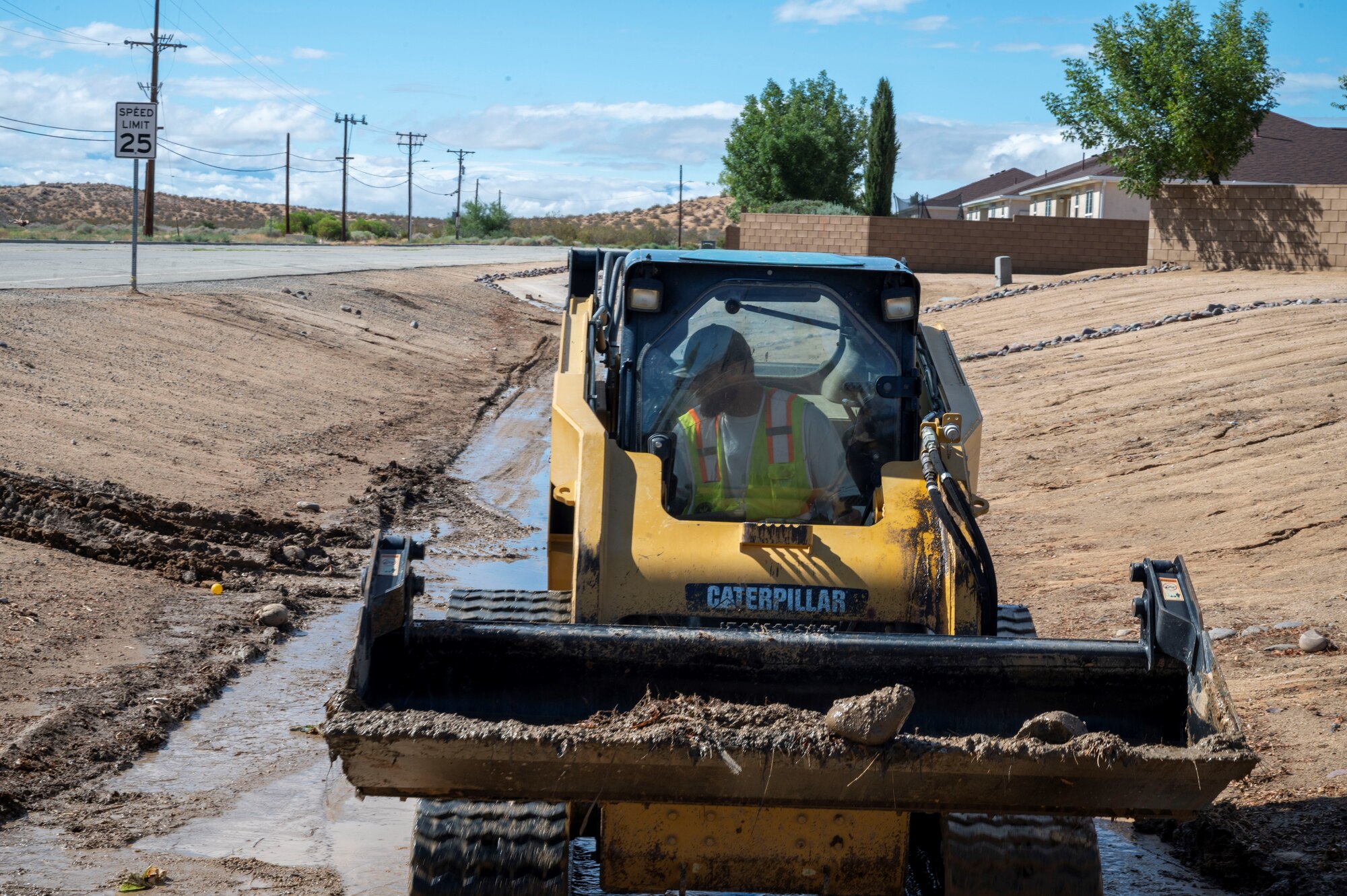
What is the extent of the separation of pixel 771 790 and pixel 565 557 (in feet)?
9.51

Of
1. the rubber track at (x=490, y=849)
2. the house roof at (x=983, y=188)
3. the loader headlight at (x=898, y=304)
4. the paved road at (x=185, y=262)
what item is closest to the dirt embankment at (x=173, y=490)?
the rubber track at (x=490, y=849)

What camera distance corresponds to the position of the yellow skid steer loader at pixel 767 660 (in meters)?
3.56

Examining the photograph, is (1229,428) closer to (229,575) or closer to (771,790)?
(229,575)

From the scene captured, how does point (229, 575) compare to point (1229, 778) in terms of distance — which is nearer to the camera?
point (1229, 778)

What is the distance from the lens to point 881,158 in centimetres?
5166

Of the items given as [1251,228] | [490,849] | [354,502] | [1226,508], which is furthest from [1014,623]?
[1251,228]

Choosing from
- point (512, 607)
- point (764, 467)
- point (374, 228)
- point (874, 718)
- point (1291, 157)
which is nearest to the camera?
point (874, 718)

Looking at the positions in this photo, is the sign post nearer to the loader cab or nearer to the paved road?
the paved road

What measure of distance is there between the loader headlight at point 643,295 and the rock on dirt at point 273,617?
137 inches

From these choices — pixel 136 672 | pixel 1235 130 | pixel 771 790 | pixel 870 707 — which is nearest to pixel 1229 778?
pixel 870 707

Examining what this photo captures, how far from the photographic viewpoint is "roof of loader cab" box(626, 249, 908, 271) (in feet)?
18.5

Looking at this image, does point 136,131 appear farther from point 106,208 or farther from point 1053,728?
point 106,208

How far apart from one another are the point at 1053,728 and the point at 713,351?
2.51m

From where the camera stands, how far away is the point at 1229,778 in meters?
3.56
